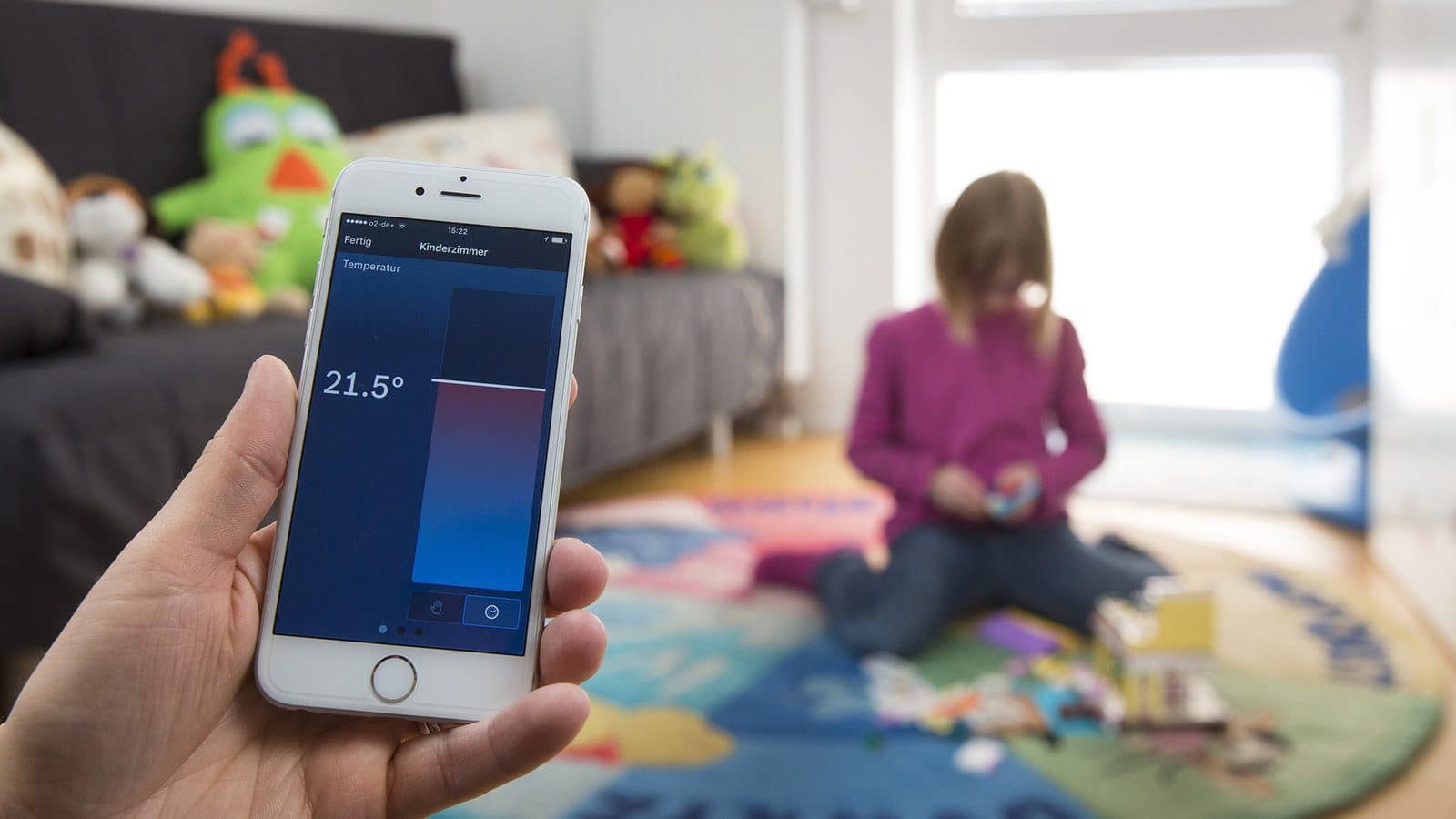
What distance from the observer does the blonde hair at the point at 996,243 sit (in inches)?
22.5

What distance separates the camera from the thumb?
0.42m

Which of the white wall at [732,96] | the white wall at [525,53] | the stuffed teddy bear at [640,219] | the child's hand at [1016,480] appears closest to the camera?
the child's hand at [1016,480]

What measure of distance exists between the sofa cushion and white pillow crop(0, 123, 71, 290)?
0.17 metres

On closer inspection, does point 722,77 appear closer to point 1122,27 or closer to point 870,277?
point 870,277

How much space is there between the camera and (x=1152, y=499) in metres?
1.77

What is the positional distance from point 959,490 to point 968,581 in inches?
5.7

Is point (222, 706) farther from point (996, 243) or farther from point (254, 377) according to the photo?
point (996, 243)

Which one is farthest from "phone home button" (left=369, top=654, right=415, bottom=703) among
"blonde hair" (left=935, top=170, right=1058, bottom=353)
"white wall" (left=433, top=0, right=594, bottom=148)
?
"white wall" (left=433, top=0, right=594, bottom=148)

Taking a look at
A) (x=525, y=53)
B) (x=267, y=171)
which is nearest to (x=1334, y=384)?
(x=267, y=171)

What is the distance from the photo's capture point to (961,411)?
1189 mm

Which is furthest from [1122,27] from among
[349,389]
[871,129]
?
[349,389]

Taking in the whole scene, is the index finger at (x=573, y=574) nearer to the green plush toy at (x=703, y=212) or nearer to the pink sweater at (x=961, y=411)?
the pink sweater at (x=961, y=411)

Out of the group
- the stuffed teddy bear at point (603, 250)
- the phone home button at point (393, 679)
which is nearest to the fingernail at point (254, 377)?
the phone home button at point (393, 679)

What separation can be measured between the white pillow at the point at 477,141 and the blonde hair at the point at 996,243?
115cm
